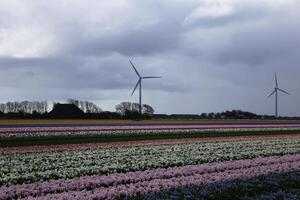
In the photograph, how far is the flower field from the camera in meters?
13.2

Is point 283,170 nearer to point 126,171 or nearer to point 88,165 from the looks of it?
point 126,171

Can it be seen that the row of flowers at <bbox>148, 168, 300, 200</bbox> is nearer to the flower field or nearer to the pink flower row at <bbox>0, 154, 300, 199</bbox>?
the flower field

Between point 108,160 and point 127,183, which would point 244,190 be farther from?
point 108,160

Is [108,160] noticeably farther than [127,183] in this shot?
Yes

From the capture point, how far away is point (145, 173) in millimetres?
17984

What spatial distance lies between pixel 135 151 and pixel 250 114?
11501 cm

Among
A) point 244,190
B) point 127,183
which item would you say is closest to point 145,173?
point 127,183

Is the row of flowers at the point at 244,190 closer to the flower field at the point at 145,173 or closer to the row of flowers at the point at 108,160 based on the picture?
the flower field at the point at 145,173

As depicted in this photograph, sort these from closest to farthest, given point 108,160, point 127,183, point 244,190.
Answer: point 244,190 < point 127,183 < point 108,160

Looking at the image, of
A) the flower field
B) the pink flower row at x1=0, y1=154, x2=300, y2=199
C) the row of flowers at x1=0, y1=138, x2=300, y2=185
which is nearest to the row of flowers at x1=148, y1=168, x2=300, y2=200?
the flower field

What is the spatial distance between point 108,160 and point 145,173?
212 inches

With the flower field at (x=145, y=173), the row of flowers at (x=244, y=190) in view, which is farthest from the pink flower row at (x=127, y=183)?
the row of flowers at (x=244, y=190)

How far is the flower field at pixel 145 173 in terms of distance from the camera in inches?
520

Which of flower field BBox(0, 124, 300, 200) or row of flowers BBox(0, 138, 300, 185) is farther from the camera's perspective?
row of flowers BBox(0, 138, 300, 185)
